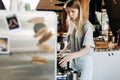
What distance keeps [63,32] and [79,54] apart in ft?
1.24

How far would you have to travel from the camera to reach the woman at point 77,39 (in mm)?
3641

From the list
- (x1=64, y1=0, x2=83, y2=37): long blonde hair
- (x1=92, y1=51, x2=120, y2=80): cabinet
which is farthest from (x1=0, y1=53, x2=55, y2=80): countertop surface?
(x1=92, y1=51, x2=120, y2=80): cabinet

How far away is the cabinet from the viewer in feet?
13.3

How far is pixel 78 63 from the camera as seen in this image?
3707 mm

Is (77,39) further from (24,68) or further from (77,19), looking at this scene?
(24,68)

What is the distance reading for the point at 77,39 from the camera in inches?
144

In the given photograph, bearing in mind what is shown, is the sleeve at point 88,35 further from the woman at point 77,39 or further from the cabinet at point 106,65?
the cabinet at point 106,65

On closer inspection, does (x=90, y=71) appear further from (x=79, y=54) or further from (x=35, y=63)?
(x=35, y=63)

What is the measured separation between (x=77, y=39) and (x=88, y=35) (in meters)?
0.16

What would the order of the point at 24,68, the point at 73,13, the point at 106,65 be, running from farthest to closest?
the point at 106,65 → the point at 73,13 → the point at 24,68

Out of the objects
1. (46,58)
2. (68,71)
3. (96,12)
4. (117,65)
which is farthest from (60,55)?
(46,58)

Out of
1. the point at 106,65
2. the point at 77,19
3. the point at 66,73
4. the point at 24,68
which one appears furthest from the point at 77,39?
the point at 24,68

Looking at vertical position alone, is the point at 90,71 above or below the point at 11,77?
below

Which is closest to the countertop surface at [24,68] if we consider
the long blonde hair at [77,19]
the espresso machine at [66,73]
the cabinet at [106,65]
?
the espresso machine at [66,73]
